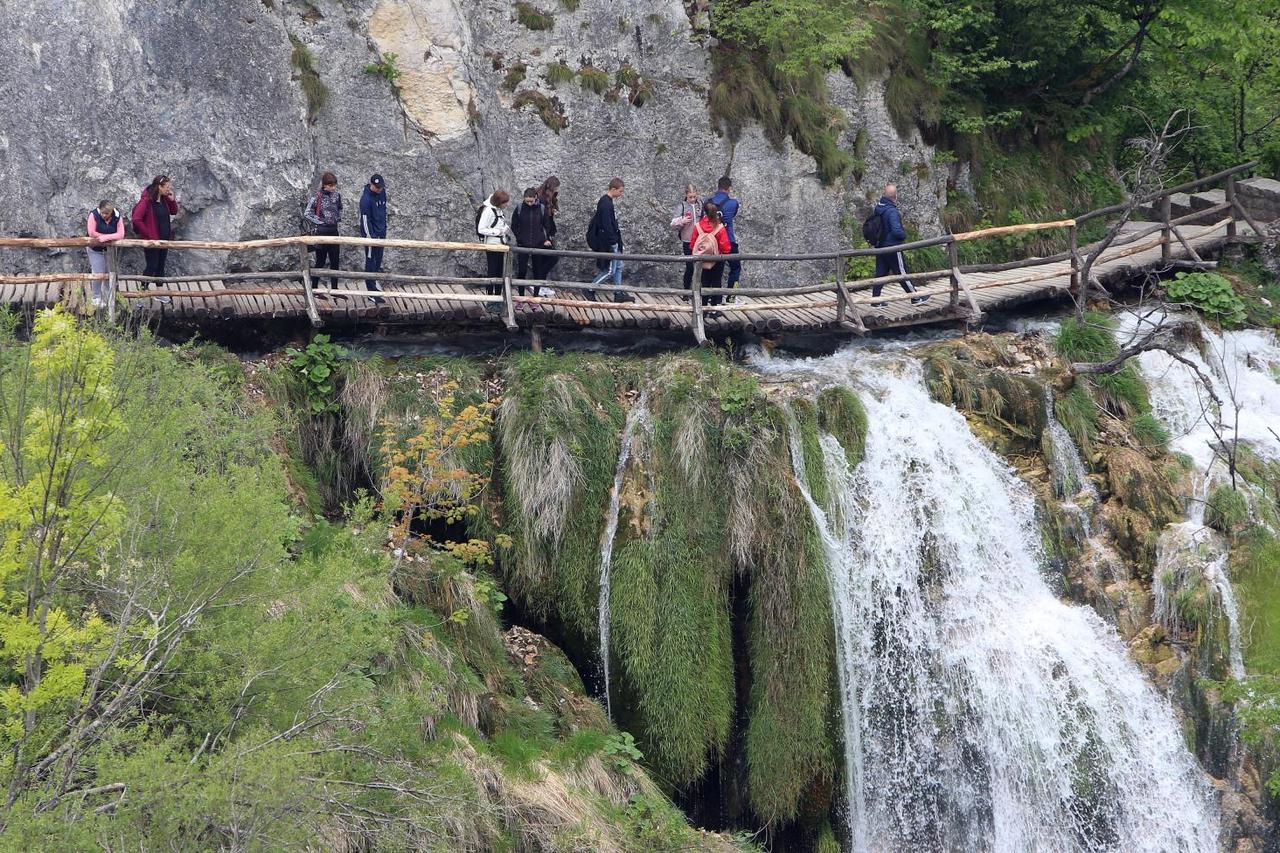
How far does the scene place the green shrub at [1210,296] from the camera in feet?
58.5

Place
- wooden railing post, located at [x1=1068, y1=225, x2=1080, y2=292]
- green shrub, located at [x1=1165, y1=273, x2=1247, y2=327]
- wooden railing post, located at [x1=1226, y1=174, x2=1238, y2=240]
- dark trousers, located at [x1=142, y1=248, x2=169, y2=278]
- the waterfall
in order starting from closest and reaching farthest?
the waterfall, dark trousers, located at [x1=142, y1=248, x2=169, y2=278], wooden railing post, located at [x1=1068, y1=225, x2=1080, y2=292], green shrub, located at [x1=1165, y1=273, x2=1247, y2=327], wooden railing post, located at [x1=1226, y1=174, x2=1238, y2=240]

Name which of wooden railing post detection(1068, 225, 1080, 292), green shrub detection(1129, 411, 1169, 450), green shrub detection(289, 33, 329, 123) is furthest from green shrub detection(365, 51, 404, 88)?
green shrub detection(1129, 411, 1169, 450)

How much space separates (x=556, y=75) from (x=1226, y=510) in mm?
9370

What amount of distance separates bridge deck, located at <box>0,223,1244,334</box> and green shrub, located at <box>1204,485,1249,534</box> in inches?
141

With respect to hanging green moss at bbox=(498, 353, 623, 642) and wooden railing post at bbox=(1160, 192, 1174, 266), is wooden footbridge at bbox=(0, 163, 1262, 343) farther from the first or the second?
hanging green moss at bbox=(498, 353, 623, 642)

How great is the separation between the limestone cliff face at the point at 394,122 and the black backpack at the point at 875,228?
4.83ft

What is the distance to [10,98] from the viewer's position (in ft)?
51.8

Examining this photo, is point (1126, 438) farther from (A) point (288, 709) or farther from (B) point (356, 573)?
(A) point (288, 709)

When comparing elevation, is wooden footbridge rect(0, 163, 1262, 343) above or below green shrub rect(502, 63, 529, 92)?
below

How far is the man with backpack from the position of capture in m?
17.8

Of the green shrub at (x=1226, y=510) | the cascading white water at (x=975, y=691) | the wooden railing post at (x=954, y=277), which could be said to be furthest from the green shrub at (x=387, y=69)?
the green shrub at (x=1226, y=510)

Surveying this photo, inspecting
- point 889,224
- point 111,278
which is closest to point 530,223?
point 889,224

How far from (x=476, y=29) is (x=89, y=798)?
40.7 feet

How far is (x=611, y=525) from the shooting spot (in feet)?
46.8
